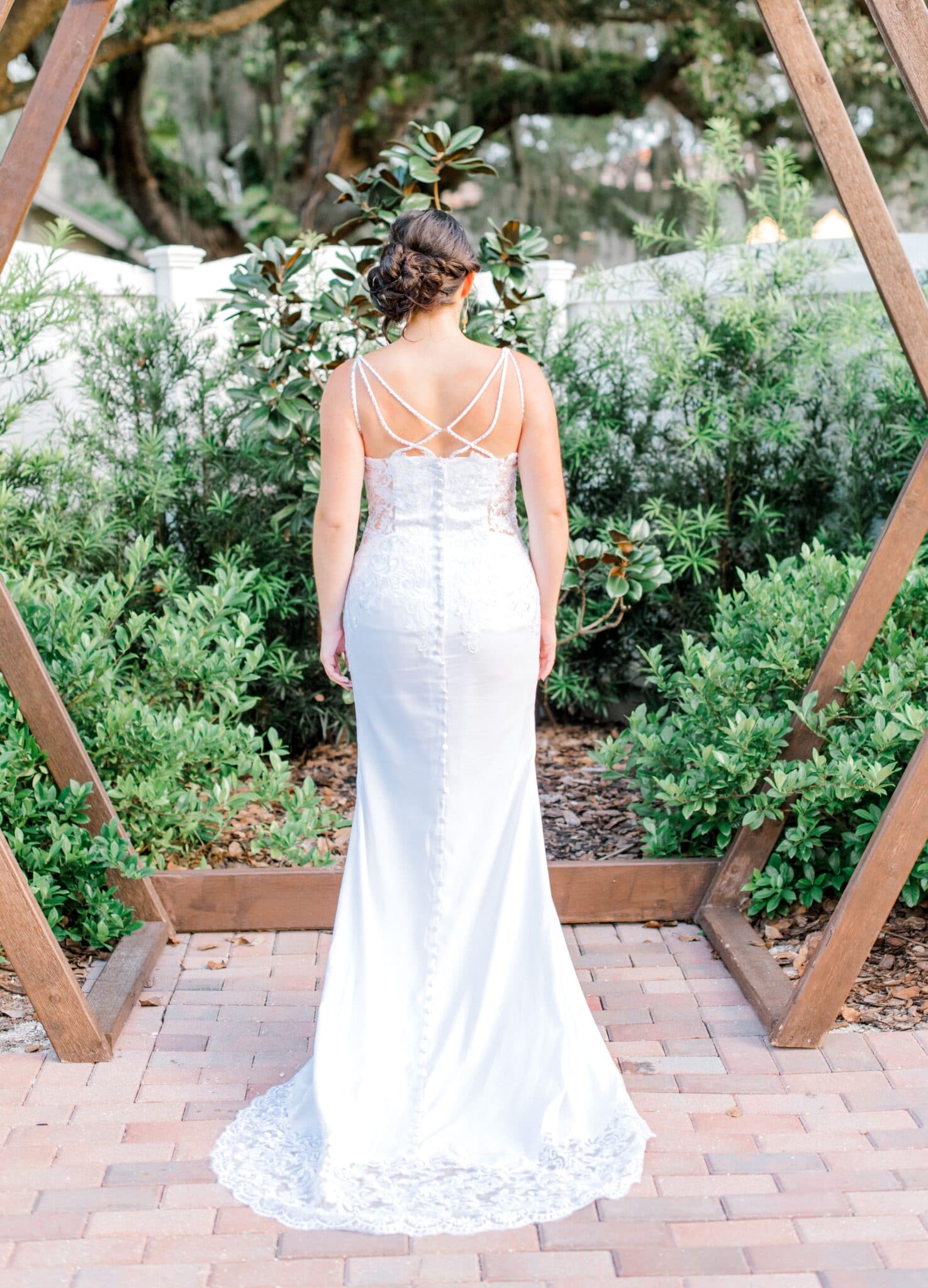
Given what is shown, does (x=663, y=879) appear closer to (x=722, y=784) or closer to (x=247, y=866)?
(x=722, y=784)

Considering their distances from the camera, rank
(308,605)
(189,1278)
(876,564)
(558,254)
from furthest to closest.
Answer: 1. (558,254)
2. (308,605)
3. (876,564)
4. (189,1278)

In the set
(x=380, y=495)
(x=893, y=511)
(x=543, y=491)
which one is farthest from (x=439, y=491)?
(x=893, y=511)

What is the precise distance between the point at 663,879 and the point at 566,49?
11.6 metres

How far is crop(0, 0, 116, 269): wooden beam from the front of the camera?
310 centimetres

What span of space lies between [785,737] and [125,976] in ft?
6.76

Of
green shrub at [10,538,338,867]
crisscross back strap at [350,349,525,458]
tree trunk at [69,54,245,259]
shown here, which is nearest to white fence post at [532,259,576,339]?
green shrub at [10,538,338,867]

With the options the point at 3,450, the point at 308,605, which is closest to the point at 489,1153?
the point at 308,605

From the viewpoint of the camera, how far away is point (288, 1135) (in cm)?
270

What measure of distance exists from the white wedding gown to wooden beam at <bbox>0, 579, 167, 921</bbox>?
44.4 inches

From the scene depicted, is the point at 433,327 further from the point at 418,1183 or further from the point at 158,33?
the point at 158,33

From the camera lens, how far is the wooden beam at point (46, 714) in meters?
3.45

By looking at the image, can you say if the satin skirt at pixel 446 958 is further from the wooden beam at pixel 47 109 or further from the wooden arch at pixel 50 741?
the wooden beam at pixel 47 109

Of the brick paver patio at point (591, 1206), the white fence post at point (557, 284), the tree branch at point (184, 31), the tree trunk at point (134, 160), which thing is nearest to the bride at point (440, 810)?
the brick paver patio at point (591, 1206)

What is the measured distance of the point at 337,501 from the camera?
107 inches
